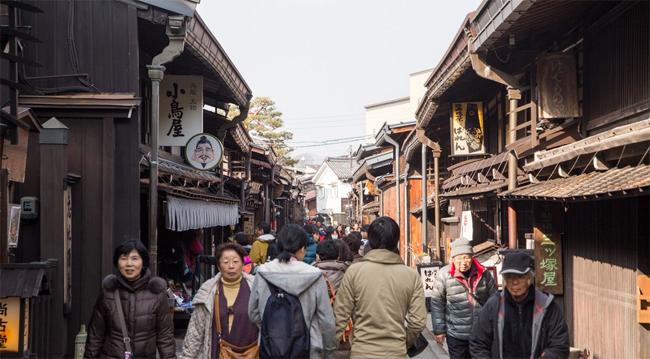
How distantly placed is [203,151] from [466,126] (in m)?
6.50

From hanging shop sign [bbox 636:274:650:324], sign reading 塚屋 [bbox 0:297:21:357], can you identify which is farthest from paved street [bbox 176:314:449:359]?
sign reading 塚屋 [bbox 0:297:21:357]

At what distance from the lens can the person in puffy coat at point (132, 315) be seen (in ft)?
21.2

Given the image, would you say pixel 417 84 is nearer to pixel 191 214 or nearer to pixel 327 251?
pixel 191 214

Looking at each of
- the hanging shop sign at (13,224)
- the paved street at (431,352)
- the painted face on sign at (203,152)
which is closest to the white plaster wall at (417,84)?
the painted face on sign at (203,152)

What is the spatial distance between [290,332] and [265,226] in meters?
10.2

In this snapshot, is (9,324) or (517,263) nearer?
(517,263)

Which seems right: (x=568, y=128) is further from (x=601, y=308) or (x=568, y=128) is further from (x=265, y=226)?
(x=265, y=226)

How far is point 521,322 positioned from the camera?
5766 mm

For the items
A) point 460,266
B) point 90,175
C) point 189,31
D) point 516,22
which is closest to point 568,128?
point 516,22

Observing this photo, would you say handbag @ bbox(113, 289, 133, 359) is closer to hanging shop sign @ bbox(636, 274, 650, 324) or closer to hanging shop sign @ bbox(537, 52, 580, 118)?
hanging shop sign @ bbox(636, 274, 650, 324)

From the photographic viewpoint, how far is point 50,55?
11.1 meters

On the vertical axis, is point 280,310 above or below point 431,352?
above

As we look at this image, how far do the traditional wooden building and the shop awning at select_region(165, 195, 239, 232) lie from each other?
18.8 ft

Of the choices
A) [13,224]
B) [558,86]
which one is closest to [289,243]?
[13,224]
